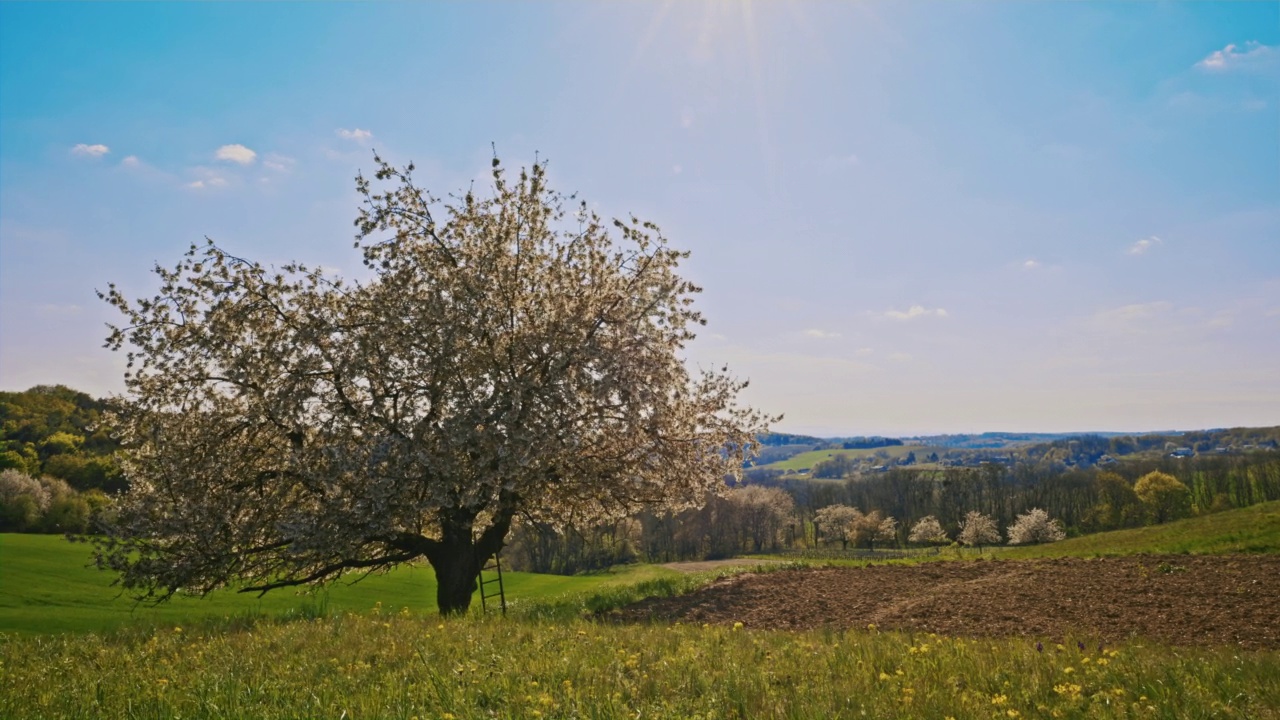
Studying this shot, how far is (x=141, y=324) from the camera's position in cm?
1546

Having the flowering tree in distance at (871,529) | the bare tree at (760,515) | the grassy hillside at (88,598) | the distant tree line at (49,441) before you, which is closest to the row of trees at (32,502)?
the distant tree line at (49,441)

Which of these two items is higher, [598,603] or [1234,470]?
[598,603]

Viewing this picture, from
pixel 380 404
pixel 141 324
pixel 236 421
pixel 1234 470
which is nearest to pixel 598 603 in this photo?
pixel 380 404

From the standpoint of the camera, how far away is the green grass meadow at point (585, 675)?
5.86 m

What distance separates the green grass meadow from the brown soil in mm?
3703

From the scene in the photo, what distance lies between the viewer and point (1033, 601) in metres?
16.2

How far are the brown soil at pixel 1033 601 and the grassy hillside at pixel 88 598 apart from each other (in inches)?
310

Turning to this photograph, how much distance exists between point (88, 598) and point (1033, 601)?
3853cm

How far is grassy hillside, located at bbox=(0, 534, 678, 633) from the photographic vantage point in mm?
23922

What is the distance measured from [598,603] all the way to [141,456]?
12.2 m

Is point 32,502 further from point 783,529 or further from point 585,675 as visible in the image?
point 783,529

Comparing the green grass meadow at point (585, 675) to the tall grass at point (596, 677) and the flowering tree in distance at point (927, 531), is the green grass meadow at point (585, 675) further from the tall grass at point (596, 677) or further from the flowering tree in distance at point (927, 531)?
the flowering tree in distance at point (927, 531)

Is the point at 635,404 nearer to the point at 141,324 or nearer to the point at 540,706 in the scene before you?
the point at 540,706

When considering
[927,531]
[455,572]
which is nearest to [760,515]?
[927,531]
